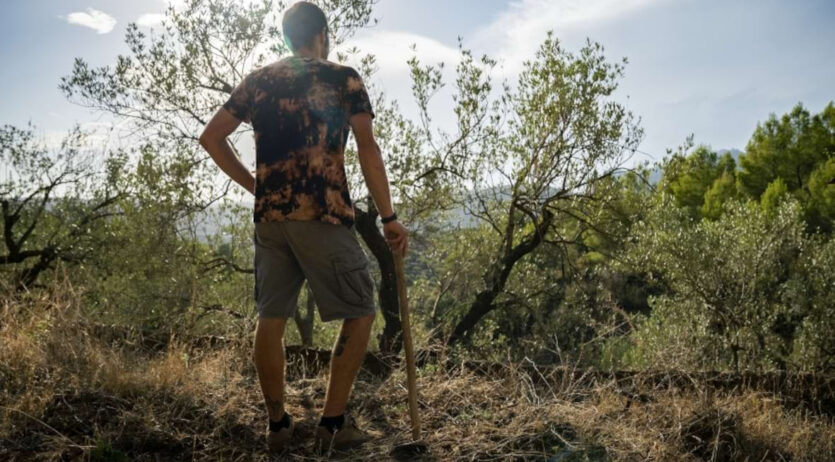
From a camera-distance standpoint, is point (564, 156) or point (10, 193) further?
point (10, 193)

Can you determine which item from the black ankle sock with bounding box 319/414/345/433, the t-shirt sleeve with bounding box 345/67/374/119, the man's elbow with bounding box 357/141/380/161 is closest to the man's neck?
the t-shirt sleeve with bounding box 345/67/374/119

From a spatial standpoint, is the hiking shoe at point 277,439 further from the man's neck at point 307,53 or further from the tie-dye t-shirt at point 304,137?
the man's neck at point 307,53

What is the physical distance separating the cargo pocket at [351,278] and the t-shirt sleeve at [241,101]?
88cm

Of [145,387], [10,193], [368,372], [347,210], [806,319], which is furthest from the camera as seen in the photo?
[10,193]

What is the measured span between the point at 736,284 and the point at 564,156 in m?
6.25

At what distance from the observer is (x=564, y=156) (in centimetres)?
1183

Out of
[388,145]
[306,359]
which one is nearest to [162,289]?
[388,145]

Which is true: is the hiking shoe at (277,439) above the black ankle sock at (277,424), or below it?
below

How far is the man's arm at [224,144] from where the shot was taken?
348 centimetres

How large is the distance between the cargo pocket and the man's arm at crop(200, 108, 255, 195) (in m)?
0.62

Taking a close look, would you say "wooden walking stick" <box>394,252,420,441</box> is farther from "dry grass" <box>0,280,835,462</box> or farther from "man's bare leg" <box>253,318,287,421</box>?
"man's bare leg" <box>253,318,287,421</box>

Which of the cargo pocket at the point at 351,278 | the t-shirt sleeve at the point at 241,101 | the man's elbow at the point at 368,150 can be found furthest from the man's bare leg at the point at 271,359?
the t-shirt sleeve at the point at 241,101

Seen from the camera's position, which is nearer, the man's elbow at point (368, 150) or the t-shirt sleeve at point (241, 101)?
the man's elbow at point (368, 150)

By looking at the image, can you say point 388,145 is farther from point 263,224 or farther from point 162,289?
point 263,224
